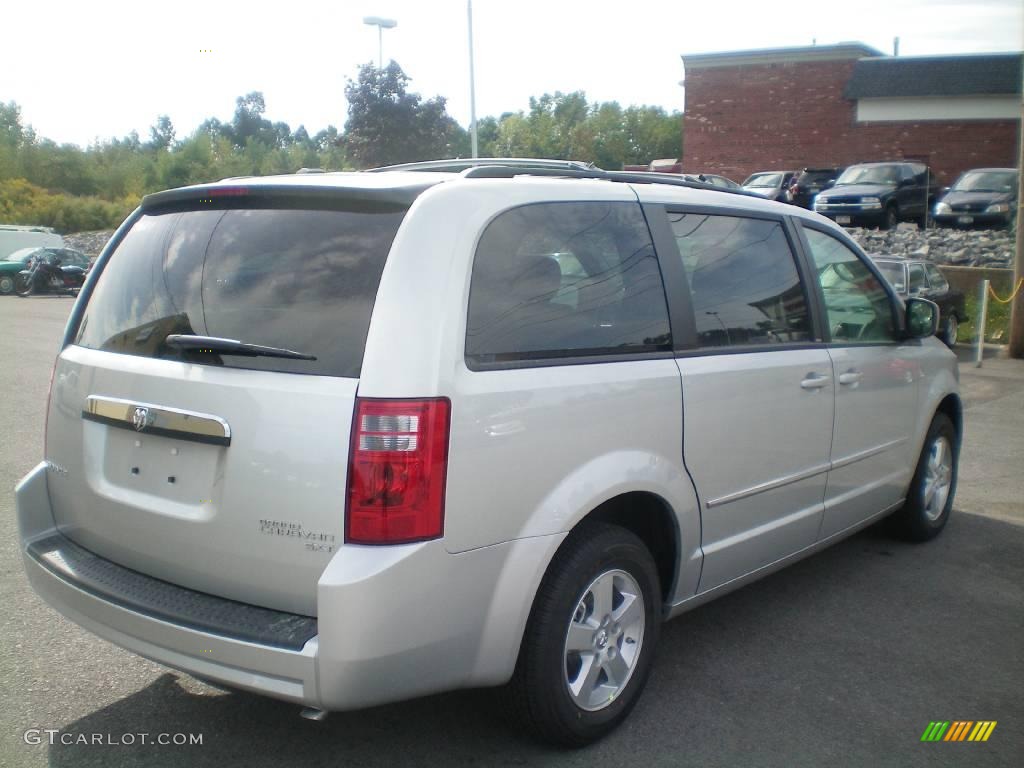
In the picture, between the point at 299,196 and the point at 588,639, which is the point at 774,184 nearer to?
A: the point at 588,639

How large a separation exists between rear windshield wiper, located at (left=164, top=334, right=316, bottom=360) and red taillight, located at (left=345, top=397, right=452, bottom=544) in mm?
315

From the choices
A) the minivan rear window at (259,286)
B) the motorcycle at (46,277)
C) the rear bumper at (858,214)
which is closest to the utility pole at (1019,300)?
the rear bumper at (858,214)

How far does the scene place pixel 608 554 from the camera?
3.33m

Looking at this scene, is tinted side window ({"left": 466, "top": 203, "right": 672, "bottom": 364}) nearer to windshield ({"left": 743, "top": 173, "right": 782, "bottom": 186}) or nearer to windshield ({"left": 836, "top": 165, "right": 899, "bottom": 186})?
windshield ({"left": 836, "top": 165, "right": 899, "bottom": 186})

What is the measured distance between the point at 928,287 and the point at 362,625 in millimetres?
14123

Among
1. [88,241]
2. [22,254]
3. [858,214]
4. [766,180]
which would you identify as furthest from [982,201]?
[88,241]

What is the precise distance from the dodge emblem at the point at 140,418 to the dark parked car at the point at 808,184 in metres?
26.1

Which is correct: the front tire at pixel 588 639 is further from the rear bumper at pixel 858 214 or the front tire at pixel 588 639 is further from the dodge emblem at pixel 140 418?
the rear bumper at pixel 858 214

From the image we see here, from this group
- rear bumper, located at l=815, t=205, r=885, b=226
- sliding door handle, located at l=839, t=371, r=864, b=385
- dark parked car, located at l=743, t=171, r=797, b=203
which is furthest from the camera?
dark parked car, located at l=743, t=171, r=797, b=203

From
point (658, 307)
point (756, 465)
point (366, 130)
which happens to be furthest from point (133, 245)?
point (366, 130)


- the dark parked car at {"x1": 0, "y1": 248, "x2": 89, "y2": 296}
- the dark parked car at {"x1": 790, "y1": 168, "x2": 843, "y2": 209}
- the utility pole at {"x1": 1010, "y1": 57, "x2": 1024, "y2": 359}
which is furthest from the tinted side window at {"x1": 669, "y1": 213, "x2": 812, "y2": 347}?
the dark parked car at {"x1": 0, "y1": 248, "x2": 89, "y2": 296}

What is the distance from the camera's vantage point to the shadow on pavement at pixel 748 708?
3.33 meters

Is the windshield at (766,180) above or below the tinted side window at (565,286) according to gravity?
above

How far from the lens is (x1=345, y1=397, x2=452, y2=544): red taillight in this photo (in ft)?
8.96
